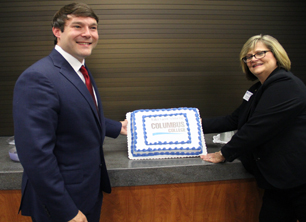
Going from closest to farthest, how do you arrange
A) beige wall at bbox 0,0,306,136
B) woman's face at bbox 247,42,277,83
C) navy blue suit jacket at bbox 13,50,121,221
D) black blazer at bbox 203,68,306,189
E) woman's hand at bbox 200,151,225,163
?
1. navy blue suit jacket at bbox 13,50,121,221
2. black blazer at bbox 203,68,306,189
3. woman's face at bbox 247,42,277,83
4. woman's hand at bbox 200,151,225,163
5. beige wall at bbox 0,0,306,136

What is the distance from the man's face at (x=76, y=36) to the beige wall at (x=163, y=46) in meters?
1.11

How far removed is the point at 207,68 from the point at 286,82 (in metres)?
1.05

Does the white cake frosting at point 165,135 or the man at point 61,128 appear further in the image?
the white cake frosting at point 165,135

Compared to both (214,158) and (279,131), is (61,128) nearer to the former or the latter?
(214,158)

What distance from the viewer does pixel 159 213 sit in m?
1.79

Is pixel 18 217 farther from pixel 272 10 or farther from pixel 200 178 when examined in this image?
pixel 272 10

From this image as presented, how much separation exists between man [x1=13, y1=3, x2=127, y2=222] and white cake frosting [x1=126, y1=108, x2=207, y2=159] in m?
0.57

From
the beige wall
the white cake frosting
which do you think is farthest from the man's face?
the beige wall

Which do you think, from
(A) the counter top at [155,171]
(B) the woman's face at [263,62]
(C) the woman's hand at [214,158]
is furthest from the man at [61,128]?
(B) the woman's face at [263,62]

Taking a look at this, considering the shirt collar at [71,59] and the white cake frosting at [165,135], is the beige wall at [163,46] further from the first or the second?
the shirt collar at [71,59]

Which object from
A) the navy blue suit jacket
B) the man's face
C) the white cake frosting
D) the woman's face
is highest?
the man's face

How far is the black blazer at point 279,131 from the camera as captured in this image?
1.36 metres

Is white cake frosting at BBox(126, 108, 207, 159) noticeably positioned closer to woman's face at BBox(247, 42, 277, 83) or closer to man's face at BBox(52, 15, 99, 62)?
woman's face at BBox(247, 42, 277, 83)

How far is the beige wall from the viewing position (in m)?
2.16
